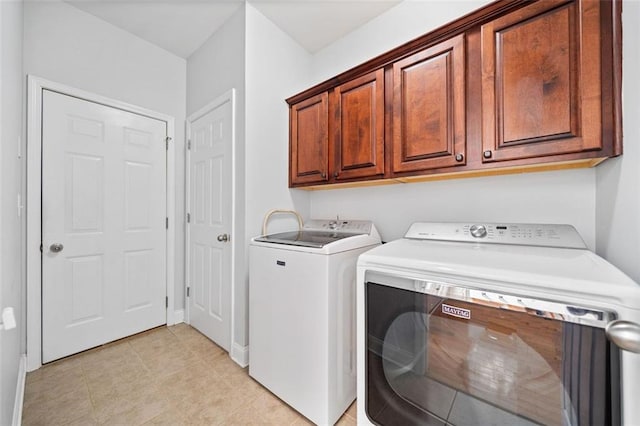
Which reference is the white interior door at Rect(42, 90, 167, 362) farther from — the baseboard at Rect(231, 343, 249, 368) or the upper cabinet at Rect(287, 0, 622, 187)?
the upper cabinet at Rect(287, 0, 622, 187)

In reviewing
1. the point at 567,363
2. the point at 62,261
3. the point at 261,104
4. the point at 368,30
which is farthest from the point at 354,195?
the point at 62,261

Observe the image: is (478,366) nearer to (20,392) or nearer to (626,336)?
(626,336)

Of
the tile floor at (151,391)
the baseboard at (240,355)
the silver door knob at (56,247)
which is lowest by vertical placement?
the tile floor at (151,391)

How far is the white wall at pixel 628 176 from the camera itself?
2.62 ft

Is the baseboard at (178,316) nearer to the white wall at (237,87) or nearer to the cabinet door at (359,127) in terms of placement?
the white wall at (237,87)

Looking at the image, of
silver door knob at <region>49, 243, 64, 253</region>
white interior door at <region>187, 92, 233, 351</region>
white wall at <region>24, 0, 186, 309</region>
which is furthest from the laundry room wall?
silver door knob at <region>49, 243, 64, 253</region>

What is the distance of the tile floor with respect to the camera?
1.36 meters

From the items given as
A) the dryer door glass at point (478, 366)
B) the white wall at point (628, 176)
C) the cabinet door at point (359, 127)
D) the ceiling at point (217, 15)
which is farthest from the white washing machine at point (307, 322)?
the ceiling at point (217, 15)

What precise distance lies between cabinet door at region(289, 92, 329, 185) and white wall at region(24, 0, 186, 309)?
133 centimetres

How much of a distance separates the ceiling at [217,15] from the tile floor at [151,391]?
110 inches

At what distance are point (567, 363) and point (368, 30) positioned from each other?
240cm

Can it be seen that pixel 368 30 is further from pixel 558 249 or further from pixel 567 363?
pixel 567 363

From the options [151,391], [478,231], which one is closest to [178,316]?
[151,391]

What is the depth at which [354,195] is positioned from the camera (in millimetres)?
2064
